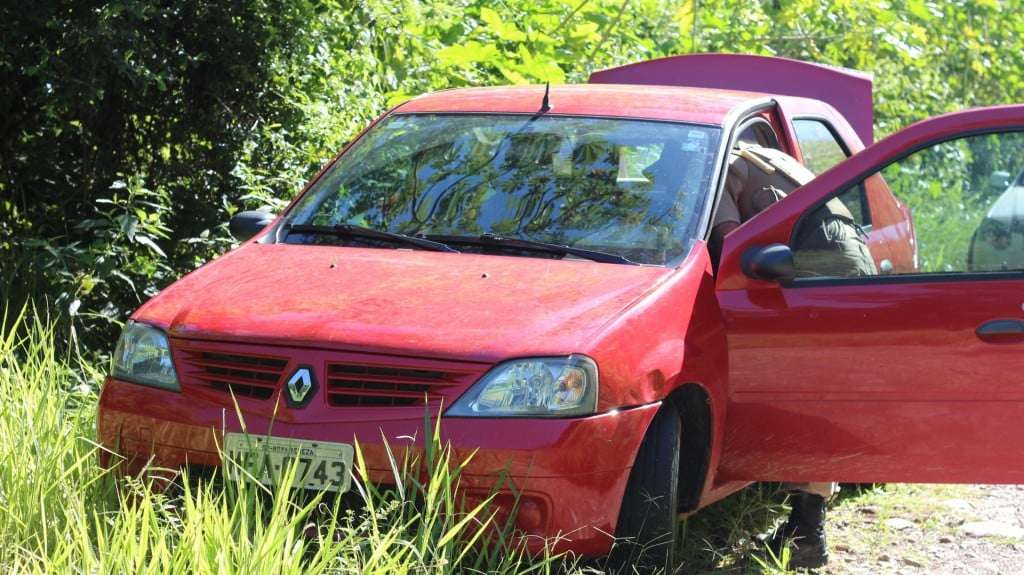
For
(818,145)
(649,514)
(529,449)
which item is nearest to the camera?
(529,449)

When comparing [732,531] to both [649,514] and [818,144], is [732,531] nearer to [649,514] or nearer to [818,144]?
[649,514]

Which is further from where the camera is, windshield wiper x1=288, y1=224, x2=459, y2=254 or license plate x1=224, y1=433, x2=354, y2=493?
windshield wiper x1=288, y1=224, x2=459, y2=254

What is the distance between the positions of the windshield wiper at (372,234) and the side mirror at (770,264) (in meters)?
0.93

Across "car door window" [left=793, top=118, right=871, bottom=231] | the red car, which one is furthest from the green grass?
"car door window" [left=793, top=118, right=871, bottom=231]

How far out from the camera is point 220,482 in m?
4.09

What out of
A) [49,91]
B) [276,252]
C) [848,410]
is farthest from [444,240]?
→ [49,91]

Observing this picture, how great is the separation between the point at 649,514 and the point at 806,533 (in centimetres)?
127

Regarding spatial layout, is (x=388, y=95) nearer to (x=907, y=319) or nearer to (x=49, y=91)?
(x=49, y=91)

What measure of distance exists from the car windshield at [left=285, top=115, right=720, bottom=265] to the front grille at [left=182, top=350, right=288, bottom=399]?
0.93 m

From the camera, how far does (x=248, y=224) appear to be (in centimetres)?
515

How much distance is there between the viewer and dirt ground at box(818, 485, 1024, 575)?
5.26m

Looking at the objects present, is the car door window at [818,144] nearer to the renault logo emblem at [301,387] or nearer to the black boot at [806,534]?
A: the black boot at [806,534]

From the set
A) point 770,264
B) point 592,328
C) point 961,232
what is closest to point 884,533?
point 961,232

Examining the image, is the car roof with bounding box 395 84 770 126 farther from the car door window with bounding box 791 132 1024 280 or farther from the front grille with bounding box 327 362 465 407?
the front grille with bounding box 327 362 465 407
